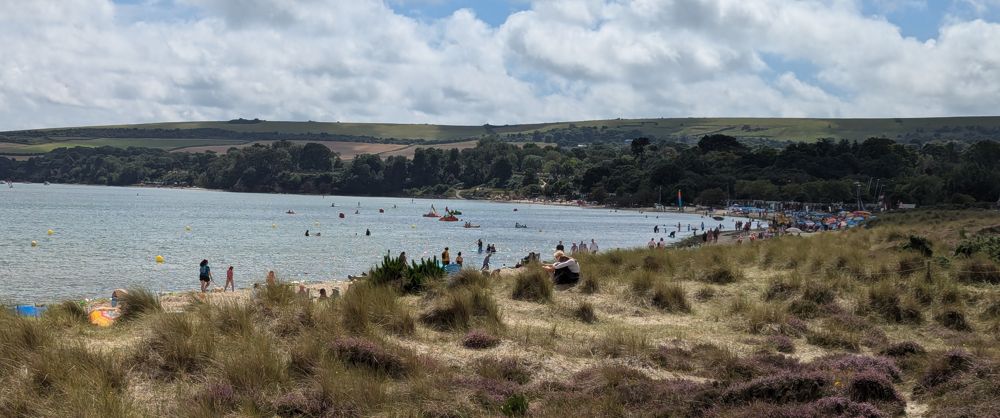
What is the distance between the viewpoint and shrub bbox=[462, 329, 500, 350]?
1134cm

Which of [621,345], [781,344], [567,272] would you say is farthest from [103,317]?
[781,344]

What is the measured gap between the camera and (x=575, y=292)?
16375 mm

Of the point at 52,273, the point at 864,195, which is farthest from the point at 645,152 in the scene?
the point at 52,273

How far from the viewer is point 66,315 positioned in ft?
38.9

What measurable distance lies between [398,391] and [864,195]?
132439 millimetres

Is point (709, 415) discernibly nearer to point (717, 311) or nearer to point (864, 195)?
point (717, 311)

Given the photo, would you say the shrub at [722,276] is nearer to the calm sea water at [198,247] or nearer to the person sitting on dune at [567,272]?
the person sitting on dune at [567,272]

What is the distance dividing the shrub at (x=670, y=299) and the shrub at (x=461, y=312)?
3355 mm

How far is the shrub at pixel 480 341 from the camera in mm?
11344

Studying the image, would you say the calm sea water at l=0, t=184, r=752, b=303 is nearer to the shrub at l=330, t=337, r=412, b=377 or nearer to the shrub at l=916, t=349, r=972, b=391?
the shrub at l=330, t=337, r=412, b=377

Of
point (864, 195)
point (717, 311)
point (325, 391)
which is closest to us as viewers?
point (325, 391)

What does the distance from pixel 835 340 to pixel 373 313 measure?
6.54 meters

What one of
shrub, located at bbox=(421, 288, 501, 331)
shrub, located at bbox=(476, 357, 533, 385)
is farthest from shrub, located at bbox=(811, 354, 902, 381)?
shrub, located at bbox=(421, 288, 501, 331)

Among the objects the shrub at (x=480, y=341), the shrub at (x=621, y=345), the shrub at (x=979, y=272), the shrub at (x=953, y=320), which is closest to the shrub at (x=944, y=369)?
the shrub at (x=621, y=345)
